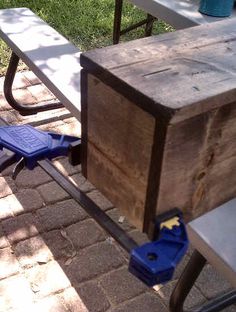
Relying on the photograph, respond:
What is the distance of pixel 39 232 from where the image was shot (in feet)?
8.05

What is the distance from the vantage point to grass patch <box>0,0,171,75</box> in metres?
4.56

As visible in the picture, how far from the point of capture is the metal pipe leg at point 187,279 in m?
1.67

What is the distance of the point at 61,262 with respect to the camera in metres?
2.30

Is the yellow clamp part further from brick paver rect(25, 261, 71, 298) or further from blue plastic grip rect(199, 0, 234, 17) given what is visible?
blue plastic grip rect(199, 0, 234, 17)

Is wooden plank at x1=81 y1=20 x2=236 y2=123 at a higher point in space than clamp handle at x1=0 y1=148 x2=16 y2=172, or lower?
higher

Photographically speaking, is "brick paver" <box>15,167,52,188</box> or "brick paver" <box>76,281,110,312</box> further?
"brick paver" <box>15,167,52,188</box>

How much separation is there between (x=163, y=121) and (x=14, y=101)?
7.25 ft

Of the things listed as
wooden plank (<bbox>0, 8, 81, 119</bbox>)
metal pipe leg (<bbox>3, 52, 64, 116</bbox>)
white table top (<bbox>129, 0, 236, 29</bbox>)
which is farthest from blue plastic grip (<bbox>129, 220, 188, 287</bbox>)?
metal pipe leg (<bbox>3, 52, 64, 116</bbox>)

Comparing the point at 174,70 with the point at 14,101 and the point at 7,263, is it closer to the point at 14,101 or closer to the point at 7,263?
the point at 7,263

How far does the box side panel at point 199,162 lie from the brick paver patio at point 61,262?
0.95m

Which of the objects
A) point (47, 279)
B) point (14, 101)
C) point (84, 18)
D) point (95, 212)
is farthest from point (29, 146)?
point (84, 18)

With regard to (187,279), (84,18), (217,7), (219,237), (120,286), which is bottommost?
(120,286)

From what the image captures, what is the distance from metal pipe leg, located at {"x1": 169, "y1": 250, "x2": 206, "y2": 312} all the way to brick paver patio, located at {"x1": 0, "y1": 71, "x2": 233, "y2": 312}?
334mm

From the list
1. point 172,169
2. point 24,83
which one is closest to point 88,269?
point 172,169
